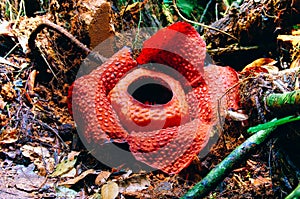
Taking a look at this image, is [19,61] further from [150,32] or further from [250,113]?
[250,113]

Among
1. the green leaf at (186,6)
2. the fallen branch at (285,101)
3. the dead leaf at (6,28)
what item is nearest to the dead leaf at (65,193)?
the fallen branch at (285,101)

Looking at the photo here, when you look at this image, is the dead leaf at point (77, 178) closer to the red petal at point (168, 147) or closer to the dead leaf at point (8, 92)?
the red petal at point (168, 147)

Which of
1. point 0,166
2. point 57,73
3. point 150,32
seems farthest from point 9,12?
point 0,166

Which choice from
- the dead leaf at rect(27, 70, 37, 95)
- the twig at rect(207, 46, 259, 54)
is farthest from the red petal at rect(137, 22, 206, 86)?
the dead leaf at rect(27, 70, 37, 95)

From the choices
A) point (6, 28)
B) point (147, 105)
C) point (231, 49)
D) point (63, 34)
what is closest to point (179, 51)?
point (147, 105)

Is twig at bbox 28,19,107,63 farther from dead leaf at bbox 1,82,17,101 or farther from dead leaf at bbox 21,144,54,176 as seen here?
dead leaf at bbox 21,144,54,176

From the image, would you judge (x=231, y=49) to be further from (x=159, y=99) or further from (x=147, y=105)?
(x=147, y=105)
